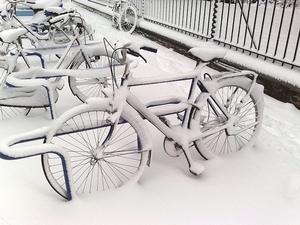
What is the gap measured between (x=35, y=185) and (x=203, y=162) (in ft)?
5.00

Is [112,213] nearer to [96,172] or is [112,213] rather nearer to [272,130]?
[96,172]

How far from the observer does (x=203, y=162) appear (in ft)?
9.75

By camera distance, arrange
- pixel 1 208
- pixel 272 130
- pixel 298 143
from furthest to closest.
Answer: pixel 272 130 → pixel 298 143 → pixel 1 208

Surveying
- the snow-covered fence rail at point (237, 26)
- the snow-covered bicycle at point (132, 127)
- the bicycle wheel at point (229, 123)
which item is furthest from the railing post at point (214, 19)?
the snow-covered bicycle at point (132, 127)

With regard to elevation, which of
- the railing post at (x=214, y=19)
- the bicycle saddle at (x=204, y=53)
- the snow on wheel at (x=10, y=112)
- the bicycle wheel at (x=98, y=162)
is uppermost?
the bicycle saddle at (x=204, y=53)

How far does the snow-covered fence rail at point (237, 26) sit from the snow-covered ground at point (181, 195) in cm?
187

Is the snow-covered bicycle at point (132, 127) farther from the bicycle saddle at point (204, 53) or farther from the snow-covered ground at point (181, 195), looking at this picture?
the snow-covered ground at point (181, 195)

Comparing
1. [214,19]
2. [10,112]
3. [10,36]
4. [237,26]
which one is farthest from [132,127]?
[237,26]

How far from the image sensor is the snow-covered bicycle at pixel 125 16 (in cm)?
876

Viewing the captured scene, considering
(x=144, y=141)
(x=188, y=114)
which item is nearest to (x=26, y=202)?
(x=144, y=141)

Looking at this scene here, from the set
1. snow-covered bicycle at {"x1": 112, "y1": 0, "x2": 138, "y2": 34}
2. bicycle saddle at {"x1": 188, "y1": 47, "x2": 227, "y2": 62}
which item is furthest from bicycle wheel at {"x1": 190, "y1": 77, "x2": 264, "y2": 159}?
snow-covered bicycle at {"x1": 112, "y1": 0, "x2": 138, "y2": 34}

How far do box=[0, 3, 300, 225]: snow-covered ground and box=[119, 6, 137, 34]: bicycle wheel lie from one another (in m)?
6.24

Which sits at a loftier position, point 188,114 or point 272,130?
point 188,114

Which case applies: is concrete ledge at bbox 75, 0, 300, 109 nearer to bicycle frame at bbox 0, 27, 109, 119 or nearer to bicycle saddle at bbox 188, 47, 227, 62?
bicycle saddle at bbox 188, 47, 227, 62
